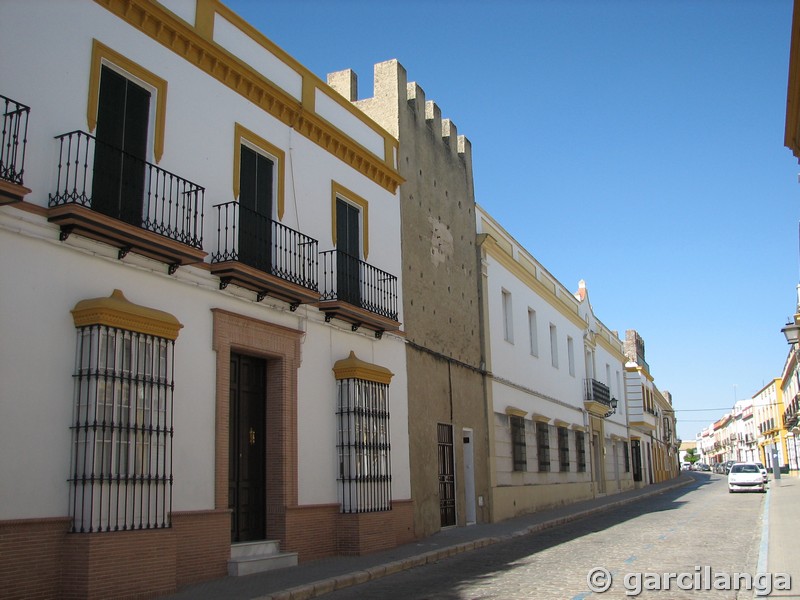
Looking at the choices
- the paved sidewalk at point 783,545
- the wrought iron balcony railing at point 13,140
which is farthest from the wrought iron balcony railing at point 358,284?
the paved sidewalk at point 783,545

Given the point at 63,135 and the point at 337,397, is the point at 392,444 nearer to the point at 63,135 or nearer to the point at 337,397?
the point at 337,397

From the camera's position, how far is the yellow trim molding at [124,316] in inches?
329

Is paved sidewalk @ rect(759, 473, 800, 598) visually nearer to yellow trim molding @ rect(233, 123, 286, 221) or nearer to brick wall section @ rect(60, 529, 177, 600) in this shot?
brick wall section @ rect(60, 529, 177, 600)

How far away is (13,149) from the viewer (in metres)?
7.91

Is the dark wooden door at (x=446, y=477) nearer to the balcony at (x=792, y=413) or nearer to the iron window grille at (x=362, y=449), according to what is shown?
the iron window grille at (x=362, y=449)

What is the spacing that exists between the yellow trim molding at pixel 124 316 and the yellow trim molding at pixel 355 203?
478cm

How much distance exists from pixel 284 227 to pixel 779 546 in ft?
30.9

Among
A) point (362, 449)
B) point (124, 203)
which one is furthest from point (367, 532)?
point (124, 203)

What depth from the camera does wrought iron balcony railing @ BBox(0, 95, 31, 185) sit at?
7.70 metres

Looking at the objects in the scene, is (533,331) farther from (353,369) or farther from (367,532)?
(367,532)

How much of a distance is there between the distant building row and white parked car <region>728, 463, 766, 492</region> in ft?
56.8

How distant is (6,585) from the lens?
23.8 ft

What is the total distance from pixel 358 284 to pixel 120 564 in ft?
23.3

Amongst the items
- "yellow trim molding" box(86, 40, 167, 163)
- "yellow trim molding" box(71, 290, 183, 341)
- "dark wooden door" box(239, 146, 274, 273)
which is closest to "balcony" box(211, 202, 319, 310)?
"dark wooden door" box(239, 146, 274, 273)
